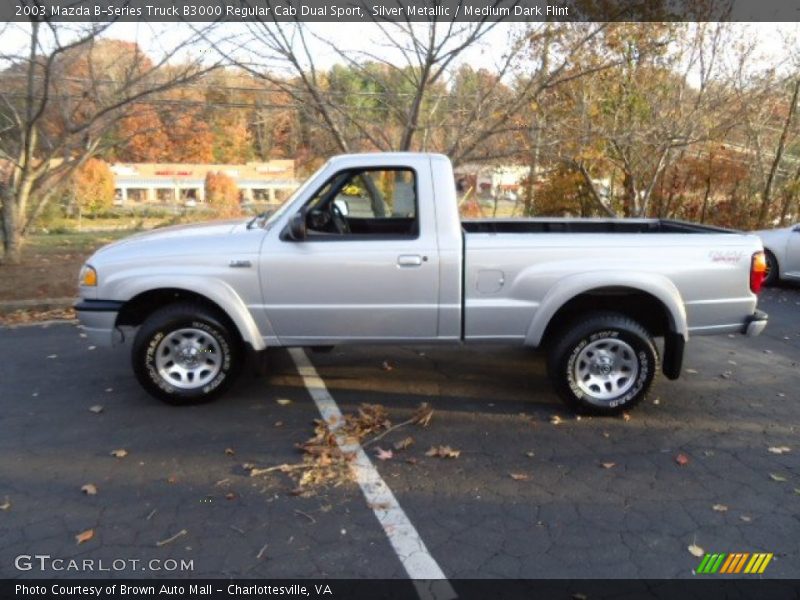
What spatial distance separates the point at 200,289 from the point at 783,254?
9.67 meters

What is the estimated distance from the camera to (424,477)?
3459mm

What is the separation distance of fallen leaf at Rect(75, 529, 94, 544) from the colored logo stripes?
2926 mm

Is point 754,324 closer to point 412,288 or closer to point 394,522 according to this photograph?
point 412,288

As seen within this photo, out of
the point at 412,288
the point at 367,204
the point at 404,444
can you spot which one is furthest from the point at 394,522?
the point at 367,204

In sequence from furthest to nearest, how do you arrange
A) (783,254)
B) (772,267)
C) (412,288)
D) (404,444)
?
(772,267)
(783,254)
(412,288)
(404,444)

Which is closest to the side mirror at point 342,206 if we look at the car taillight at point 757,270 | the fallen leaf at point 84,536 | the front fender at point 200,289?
the front fender at point 200,289

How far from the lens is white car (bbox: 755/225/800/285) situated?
959cm

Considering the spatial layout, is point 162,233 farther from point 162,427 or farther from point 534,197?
point 534,197

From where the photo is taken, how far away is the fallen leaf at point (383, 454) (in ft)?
12.1

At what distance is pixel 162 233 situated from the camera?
15.2 feet

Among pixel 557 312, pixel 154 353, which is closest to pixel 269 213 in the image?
pixel 154 353

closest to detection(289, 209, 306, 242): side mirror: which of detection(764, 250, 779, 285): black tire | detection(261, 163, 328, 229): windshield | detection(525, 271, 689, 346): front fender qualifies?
detection(261, 163, 328, 229): windshield

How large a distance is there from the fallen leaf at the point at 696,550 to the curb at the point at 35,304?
7554 millimetres

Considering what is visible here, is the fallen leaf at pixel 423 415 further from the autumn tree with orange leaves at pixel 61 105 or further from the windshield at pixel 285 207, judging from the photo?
the autumn tree with orange leaves at pixel 61 105
